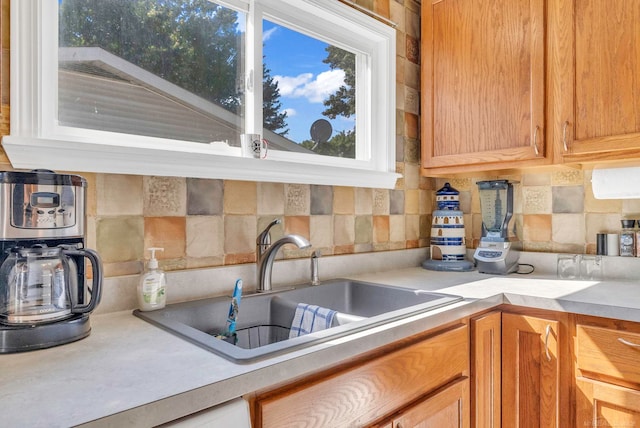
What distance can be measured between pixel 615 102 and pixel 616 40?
0.23 m

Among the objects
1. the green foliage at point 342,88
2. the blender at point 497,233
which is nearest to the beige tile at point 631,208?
the blender at point 497,233

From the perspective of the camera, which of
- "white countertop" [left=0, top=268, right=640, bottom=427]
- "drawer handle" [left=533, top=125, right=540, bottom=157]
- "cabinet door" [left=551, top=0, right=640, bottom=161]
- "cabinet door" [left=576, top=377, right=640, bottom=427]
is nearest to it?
"white countertop" [left=0, top=268, right=640, bottom=427]

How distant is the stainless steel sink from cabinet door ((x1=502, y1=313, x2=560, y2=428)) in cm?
31

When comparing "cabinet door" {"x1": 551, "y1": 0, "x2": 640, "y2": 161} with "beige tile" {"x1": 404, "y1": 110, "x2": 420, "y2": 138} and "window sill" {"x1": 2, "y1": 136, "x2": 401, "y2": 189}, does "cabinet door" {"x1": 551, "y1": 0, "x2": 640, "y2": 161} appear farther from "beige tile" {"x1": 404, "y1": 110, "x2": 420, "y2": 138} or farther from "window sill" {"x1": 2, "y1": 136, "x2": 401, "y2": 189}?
"window sill" {"x1": 2, "y1": 136, "x2": 401, "y2": 189}

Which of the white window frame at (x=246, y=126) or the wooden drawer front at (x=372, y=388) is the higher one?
the white window frame at (x=246, y=126)

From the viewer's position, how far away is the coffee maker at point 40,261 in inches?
33.5

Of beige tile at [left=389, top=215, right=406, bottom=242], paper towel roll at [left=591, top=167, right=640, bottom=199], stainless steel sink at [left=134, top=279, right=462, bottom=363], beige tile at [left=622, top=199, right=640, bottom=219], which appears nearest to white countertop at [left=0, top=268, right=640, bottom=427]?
stainless steel sink at [left=134, top=279, right=462, bottom=363]

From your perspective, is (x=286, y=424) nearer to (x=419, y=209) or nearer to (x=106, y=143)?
(x=106, y=143)

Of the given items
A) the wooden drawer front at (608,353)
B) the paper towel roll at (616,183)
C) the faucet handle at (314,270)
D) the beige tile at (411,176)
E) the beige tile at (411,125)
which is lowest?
the wooden drawer front at (608,353)

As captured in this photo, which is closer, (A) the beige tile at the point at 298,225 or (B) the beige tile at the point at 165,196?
(B) the beige tile at the point at 165,196

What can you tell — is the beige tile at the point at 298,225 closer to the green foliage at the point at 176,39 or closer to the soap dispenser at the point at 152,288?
the green foliage at the point at 176,39

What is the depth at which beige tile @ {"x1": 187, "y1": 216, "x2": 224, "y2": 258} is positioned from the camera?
1.37 metres

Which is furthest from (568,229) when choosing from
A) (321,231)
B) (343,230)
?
(321,231)

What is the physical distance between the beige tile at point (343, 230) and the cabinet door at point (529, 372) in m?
0.69
